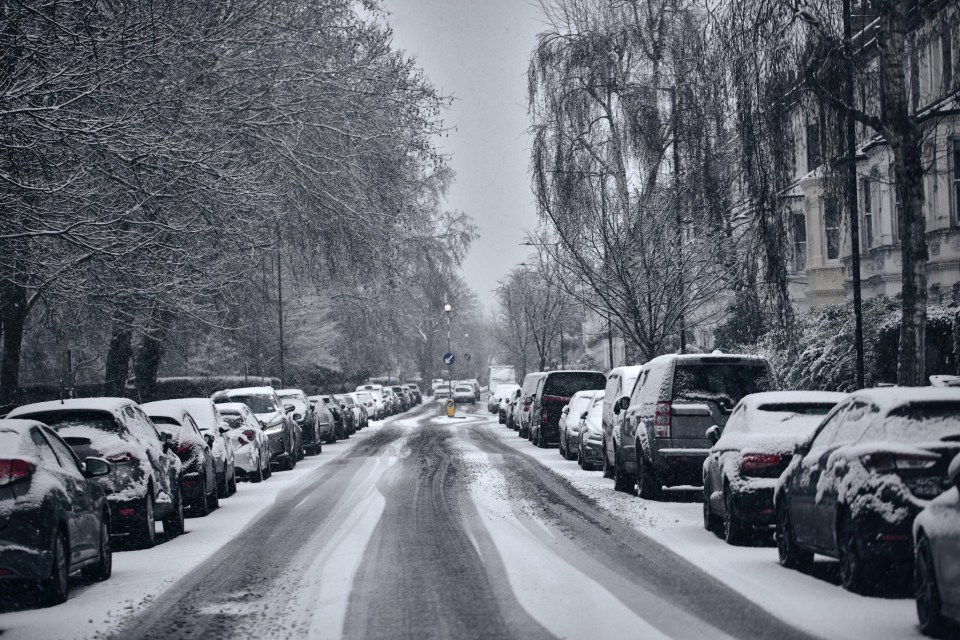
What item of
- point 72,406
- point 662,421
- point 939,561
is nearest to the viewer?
point 939,561

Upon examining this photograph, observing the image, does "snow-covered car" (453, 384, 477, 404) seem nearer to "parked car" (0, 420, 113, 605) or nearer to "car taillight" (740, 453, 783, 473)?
"car taillight" (740, 453, 783, 473)

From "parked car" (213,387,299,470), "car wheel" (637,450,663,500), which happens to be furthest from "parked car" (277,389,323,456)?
"car wheel" (637,450,663,500)

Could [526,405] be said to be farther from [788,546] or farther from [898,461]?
[898,461]

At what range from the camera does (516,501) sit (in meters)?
19.7

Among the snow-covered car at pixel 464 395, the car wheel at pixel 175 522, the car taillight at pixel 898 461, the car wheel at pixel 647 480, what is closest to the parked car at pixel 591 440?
the car wheel at pixel 647 480

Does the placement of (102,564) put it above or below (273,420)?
below

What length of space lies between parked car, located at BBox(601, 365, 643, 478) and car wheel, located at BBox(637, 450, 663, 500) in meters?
2.92

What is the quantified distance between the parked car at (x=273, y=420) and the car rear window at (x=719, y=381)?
1226 centimetres

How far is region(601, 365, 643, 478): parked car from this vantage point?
23656 millimetres

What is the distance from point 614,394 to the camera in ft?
82.6

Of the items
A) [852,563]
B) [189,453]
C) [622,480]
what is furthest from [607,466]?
[852,563]

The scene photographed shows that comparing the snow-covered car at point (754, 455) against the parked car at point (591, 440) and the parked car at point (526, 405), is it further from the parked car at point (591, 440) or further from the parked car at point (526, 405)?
the parked car at point (526, 405)

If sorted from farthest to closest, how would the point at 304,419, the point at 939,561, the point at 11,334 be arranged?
the point at 304,419 < the point at 11,334 < the point at 939,561

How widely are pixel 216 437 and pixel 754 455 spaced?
35.1ft
